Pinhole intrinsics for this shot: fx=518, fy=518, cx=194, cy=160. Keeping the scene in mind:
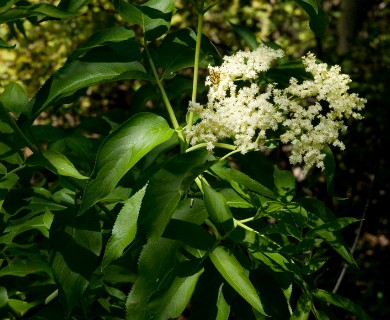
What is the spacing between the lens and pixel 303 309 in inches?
48.6

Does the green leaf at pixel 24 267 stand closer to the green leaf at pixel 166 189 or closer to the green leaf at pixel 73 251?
the green leaf at pixel 73 251

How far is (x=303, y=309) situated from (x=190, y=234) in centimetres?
32

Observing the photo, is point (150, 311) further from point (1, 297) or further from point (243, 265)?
point (1, 297)

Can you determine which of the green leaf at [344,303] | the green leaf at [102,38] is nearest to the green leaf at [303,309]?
the green leaf at [344,303]

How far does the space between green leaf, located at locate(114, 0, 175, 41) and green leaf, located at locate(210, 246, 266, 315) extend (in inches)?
29.1

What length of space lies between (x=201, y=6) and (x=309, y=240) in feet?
2.37

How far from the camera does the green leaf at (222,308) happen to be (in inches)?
49.2

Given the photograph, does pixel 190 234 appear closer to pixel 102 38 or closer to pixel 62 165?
pixel 62 165

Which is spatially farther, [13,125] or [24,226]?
[24,226]

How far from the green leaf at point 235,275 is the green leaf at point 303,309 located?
0.51 ft

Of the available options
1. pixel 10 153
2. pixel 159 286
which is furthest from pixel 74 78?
pixel 159 286

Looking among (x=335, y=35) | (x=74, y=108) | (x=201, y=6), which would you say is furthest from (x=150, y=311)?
(x=335, y=35)

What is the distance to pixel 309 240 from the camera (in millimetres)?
1185

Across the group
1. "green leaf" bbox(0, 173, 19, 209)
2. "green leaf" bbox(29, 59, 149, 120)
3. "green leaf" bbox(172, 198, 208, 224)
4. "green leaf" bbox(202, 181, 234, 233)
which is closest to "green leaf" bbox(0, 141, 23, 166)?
"green leaf" bbox(0, 173, 19, 209)
